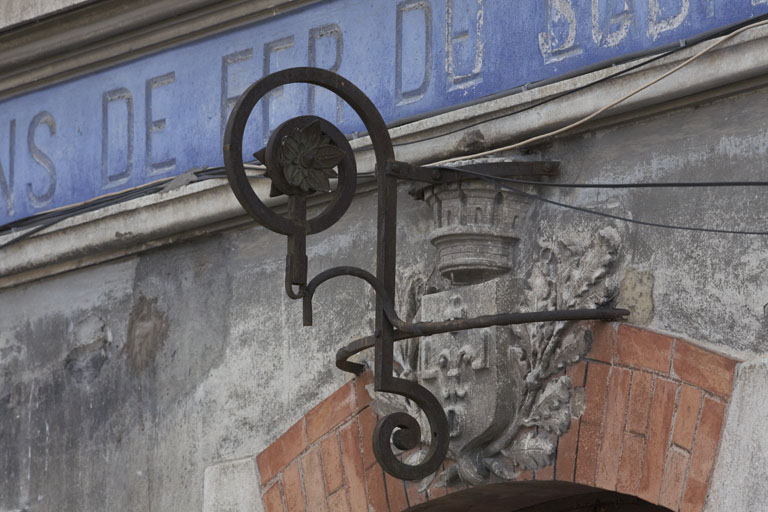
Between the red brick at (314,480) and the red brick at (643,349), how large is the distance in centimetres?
122

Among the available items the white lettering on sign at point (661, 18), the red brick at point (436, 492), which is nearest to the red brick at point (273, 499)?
the red brick at point (436, 492)

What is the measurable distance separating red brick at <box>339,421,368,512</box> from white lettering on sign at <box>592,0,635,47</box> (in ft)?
4.88

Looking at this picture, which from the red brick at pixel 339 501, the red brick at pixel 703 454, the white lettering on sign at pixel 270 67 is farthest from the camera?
the white lettering on sign at pixel 270 67

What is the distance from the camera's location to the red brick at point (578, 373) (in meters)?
4.72

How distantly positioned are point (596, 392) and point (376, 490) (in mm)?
894

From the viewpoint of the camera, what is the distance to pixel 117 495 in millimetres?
5930

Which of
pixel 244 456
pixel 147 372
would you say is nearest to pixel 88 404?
pixel 147 372

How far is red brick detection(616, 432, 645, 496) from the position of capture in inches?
179

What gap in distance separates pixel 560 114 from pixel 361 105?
2.01 feet

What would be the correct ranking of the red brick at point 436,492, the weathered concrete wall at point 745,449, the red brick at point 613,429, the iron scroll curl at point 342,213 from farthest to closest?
the red brick at point 436,492 → the red brick at point 613,429 → the iron scroll curl at point 342,213 → the weathered concrete wall at point 745,449

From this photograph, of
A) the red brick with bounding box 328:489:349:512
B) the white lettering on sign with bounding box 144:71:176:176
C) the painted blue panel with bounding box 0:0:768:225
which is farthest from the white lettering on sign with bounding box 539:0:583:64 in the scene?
the white lettering on sign with bounding box 144:71:176:176

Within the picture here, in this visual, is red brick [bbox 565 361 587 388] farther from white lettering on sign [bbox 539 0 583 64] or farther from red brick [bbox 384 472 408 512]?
white lettering on sign [bbox 539 0 583 64]

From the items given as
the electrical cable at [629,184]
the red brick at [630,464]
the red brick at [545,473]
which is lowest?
the red brick at [545,473]

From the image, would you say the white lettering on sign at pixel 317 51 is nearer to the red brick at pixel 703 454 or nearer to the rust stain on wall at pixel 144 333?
the rust stain on wall at pixel 144 333
